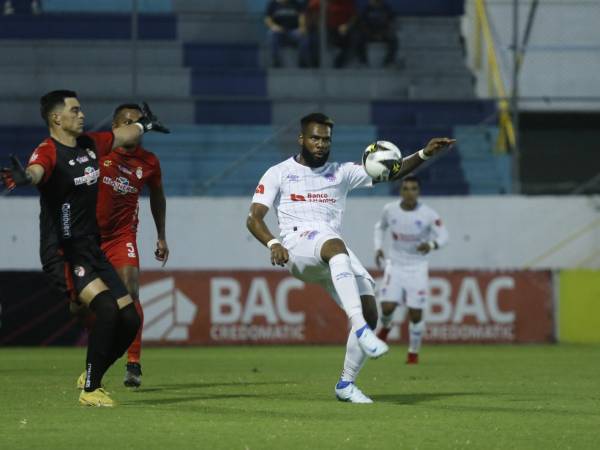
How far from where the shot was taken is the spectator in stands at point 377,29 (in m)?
25.8

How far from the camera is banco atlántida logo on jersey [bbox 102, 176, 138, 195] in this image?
40.1 feet

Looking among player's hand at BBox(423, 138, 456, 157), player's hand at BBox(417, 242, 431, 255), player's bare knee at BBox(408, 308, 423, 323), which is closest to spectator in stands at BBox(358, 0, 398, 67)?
player's hand at BBox(417, 242, 431, 255)

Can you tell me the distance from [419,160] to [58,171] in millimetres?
2843

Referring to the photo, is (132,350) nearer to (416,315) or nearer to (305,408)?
(305,408)

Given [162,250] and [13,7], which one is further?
[13,7]

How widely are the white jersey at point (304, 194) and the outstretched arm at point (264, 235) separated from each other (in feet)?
0.31

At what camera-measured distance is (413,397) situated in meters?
10.8

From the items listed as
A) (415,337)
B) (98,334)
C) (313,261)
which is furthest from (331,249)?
(415,337)

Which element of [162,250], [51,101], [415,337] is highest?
[51,101]

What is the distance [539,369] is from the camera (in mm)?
15281

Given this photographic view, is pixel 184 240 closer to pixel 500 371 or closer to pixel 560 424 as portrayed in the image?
pixel 500 371

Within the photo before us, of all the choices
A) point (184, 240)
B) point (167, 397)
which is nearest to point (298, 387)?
point (167, 397)

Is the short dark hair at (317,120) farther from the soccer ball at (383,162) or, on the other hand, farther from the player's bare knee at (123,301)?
the player's bare knee at (123,301)

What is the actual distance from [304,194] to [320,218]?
0.23m
